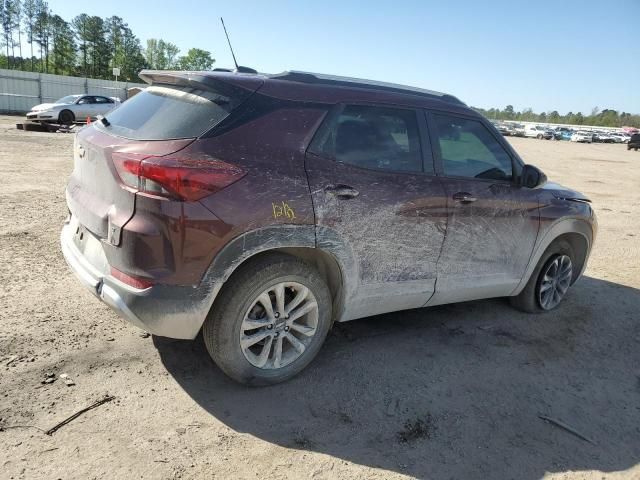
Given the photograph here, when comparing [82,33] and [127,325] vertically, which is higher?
[82,33]

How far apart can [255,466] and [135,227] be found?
4.65ft

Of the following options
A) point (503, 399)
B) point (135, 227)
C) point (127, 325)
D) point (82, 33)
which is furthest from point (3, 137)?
point (82, 33)

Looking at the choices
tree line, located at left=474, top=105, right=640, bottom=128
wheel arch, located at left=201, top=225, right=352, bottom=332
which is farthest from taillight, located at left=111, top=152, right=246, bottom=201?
tree line, located at left=474, top=105, right=640, bottom=128

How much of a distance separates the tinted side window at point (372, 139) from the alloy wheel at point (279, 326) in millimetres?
923

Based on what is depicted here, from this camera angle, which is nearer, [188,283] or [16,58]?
[188,283]

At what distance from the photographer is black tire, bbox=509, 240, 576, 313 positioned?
485cm

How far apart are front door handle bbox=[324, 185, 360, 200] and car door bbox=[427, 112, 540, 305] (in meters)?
0.85

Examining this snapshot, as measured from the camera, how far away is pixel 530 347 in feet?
14.1

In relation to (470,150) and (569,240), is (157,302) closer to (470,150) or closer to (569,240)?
(470,150)

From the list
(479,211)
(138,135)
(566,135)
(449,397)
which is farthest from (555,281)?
(566,135)

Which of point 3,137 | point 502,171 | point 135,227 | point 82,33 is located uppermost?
point 82,33

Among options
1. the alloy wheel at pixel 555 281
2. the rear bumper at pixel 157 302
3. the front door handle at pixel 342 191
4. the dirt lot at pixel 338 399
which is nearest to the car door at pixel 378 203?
the front door handle at pixel 342 191

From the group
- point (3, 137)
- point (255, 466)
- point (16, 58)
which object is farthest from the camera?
point (16, 58)

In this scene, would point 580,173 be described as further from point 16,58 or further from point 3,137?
point 16,58
